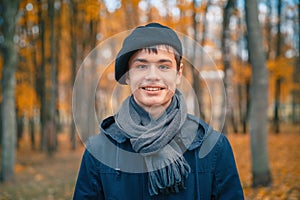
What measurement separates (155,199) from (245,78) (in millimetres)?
21504

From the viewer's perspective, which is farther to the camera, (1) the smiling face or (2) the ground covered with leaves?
(2) the ground covered with leaves

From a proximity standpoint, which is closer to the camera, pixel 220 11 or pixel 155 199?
pixel 155 199

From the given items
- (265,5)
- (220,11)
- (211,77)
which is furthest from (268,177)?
(265,5)

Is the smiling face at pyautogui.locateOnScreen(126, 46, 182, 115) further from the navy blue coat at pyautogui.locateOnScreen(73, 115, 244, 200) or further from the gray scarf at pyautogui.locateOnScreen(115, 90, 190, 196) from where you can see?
the navy blue coat at pyautogui.locateOnScreen(73, 115, 244, 200)

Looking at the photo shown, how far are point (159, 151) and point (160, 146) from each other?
1.5 inches

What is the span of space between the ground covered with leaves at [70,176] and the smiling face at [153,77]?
5949 millimetres

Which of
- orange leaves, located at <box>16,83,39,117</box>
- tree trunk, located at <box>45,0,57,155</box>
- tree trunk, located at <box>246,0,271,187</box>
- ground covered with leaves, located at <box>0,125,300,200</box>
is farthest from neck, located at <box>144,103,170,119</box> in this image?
orange leaves, located at <box>16,83,39,117</box>

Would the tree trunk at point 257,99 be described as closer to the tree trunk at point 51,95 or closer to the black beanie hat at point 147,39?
the black beanie hat at point 147,39

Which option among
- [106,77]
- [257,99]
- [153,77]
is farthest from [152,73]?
[257,99]

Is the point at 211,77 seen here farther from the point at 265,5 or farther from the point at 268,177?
the point at 265,5

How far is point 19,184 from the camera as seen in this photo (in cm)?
1020

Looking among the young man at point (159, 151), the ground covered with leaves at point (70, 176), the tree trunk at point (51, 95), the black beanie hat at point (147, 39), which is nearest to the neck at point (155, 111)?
the young man at point (159, 151)

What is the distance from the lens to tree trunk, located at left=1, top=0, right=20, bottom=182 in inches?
399

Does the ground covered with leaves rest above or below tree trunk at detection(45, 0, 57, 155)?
Result: below
